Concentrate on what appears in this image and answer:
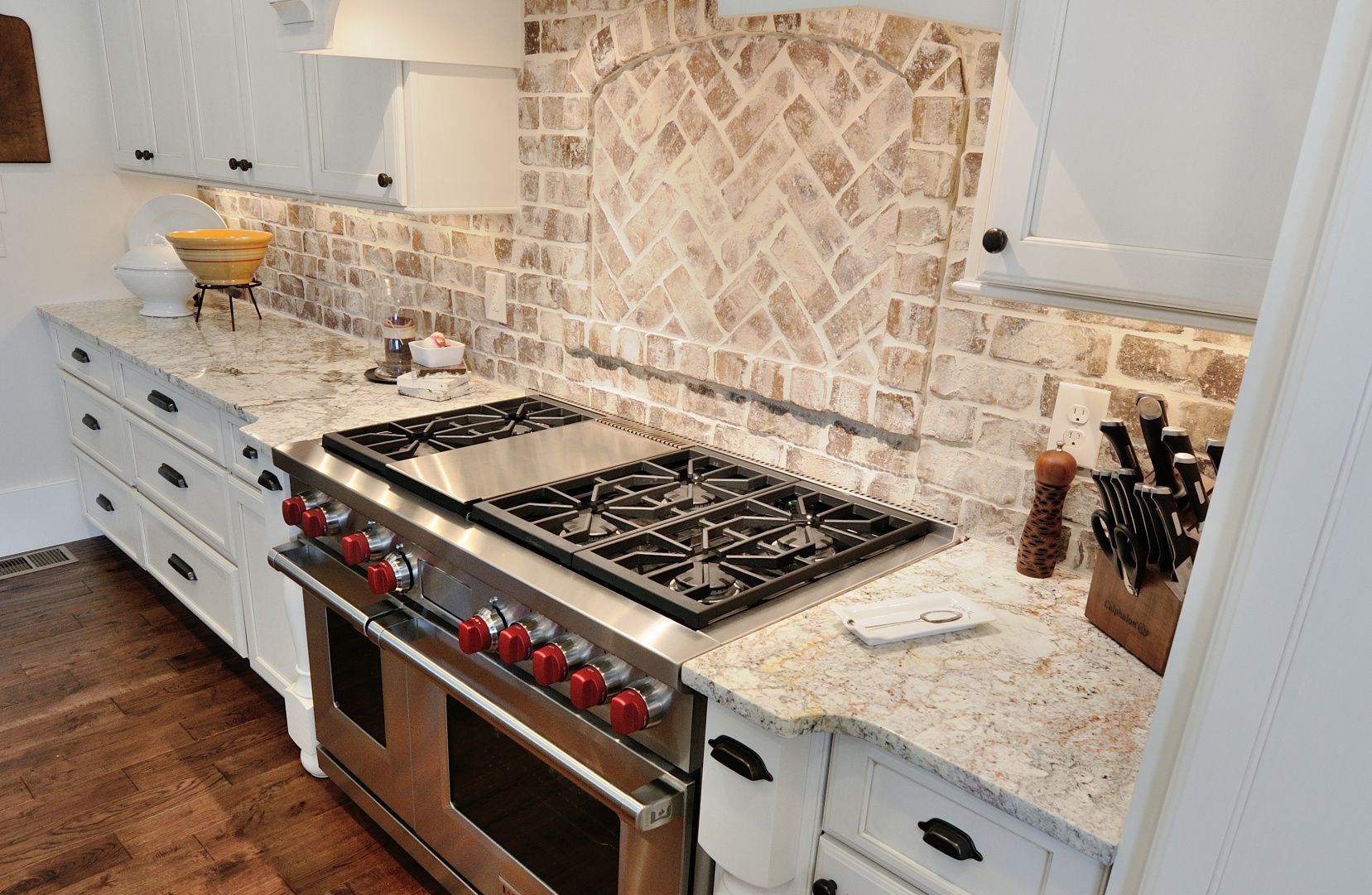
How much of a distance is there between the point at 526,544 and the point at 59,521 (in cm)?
314

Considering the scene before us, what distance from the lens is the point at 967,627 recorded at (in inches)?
55.2

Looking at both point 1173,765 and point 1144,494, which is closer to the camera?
point 1173,765

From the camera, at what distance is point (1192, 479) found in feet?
4.17

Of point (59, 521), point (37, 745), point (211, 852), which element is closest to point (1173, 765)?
point (211, 852)

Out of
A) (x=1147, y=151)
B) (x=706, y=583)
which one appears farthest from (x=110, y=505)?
(x=1147, y=151)

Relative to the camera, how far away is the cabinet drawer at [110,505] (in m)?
3.30

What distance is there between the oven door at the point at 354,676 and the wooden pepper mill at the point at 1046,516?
1.19 meters

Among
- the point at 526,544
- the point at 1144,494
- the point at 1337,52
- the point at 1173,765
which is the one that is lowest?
the point at 526,544

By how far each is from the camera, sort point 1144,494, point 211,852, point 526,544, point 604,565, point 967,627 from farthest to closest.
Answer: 1. point 211,852
2. point 526,544
3. point 604,565
4. point 967,627
5. point 1144,494

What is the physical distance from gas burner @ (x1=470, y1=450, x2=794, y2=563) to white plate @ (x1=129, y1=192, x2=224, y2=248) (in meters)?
2.66

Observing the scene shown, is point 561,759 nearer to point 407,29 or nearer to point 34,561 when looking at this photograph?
point 407,29

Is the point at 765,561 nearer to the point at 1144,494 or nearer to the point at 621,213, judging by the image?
the point at 1144,494

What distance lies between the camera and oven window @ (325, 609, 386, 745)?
6.66ft

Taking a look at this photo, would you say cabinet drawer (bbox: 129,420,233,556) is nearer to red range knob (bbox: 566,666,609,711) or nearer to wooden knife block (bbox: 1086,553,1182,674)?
red range knob (bbox: 566,666,609,711)
